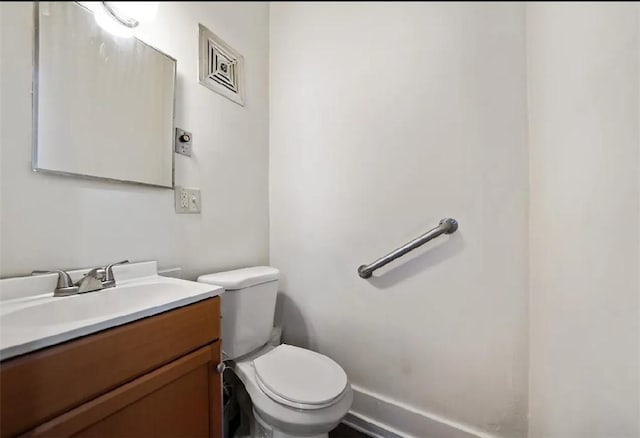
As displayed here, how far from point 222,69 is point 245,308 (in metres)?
1.12

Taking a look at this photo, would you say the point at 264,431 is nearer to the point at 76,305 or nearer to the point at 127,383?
the point at 127,383

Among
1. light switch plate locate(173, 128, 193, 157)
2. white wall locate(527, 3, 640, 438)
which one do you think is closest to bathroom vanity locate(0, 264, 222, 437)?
light switch plate locate(173, 128, 193, 157)

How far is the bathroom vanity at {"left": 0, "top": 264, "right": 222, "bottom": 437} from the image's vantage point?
1.52 feet

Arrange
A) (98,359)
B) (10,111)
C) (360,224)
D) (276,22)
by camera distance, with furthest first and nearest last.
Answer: (276,22) < (360,224) < (10,111) < (98,359)

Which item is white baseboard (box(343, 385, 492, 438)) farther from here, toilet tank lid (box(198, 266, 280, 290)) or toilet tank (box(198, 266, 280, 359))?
toilet tank lid (box(198, 266, 280, 290))

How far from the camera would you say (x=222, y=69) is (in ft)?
4.24

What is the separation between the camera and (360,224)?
4.09 feet

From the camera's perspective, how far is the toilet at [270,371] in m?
0.86

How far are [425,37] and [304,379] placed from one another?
4.55ft

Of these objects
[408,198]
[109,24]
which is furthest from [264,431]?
[109,24]

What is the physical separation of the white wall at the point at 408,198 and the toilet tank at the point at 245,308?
1.00 ft

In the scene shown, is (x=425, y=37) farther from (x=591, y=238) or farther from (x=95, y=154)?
(x=95, y=154)

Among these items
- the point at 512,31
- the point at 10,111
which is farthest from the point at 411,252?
the point at 10,111

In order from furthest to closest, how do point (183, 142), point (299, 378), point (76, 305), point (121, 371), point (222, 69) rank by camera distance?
point (222, 69), point (183, 142), point (299, 378), point (76, 305), point (121, 371)
